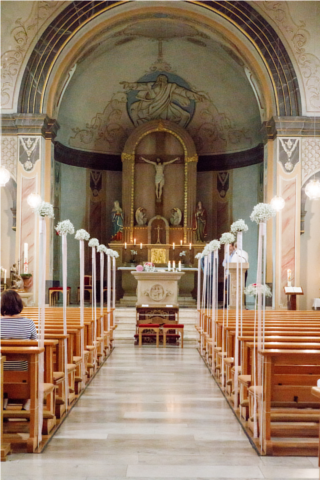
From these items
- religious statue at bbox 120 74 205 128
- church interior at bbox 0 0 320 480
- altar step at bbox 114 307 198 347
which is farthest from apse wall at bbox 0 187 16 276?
religious statue at bbox 120 74 205 128

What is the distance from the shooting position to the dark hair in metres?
4.47

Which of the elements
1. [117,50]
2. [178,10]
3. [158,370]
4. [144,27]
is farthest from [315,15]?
[158,370]

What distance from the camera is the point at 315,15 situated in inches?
540

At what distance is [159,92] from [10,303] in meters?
14.5

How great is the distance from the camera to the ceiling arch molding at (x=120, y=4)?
13.7m

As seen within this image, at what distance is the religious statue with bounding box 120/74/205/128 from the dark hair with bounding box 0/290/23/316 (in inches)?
555

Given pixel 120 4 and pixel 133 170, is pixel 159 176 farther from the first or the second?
pixel 120 4

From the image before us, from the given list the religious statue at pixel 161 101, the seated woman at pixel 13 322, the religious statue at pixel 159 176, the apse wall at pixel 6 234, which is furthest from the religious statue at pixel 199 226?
the seated woman at pixel 13 322

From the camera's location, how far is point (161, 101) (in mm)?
18109

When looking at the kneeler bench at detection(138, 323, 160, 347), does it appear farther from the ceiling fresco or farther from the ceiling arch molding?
the ceiling fresco

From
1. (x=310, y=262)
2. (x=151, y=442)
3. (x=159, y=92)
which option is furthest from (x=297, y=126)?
(x=151, y=442)

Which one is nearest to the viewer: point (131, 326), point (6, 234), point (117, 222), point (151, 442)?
point (151, 442)

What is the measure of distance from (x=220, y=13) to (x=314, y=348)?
1157cm

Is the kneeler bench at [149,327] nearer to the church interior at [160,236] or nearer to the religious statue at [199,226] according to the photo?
the church interior at [160,236]
